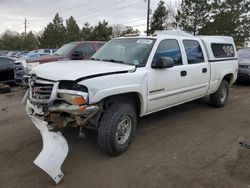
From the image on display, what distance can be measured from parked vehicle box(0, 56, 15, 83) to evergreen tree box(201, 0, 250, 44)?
23.8 metres

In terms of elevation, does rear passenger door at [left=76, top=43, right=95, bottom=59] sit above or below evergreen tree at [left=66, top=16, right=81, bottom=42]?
below

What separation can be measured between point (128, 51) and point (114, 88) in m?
1.31

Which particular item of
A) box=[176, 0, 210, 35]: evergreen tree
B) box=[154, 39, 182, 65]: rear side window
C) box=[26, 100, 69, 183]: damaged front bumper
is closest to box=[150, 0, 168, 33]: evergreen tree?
box=[176, 0, 210, 35]: evergreen tree

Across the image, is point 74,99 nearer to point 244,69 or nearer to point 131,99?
point 131,99

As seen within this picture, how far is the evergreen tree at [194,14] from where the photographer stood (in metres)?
30.4

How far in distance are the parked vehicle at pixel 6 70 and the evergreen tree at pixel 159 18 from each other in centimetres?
2210

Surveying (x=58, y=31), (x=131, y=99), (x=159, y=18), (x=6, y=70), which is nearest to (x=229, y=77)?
(x=131, y=99)

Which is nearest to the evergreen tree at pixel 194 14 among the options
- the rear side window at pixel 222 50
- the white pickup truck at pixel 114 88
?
the rear side window at pixel 222 50

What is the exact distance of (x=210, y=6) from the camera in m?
30.4

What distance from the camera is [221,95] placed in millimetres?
7238

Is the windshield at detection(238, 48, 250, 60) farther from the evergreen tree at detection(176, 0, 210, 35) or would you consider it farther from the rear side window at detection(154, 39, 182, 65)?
the evergreen tree at detection(176, 0, 210, 35)

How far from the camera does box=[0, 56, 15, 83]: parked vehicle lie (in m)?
11.6

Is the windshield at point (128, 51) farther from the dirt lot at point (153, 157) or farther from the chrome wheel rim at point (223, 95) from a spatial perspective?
the chrome wheel rim at point (223, 95)

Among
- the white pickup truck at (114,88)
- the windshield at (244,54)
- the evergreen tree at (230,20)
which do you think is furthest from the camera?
the evergreen tree at (230,20)
